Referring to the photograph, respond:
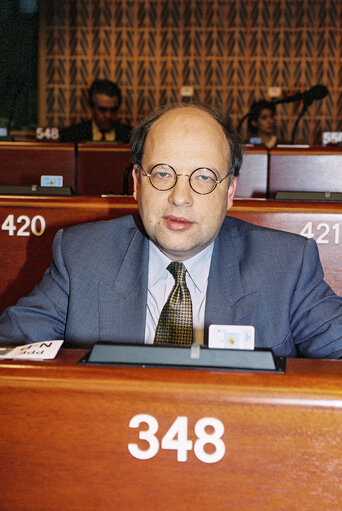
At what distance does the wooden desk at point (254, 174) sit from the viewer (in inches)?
111

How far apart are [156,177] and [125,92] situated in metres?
6.34

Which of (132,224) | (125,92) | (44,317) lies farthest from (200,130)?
(125,92)

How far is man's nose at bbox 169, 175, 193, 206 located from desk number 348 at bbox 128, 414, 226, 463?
30.4 inches

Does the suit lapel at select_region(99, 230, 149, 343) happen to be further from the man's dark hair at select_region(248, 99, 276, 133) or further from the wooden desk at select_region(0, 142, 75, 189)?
the man's dark hair at select_region(248, 99, 276, 133)

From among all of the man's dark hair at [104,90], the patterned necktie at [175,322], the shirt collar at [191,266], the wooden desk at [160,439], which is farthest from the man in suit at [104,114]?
the wooden desk at [160,439]

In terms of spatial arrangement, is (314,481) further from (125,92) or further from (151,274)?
(125,92)

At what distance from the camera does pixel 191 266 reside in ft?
4.63

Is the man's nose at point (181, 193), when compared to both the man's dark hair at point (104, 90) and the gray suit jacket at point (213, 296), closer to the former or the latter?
the gray suit jacket at point (213, 296)

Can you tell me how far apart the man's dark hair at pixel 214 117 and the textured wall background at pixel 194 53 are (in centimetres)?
601

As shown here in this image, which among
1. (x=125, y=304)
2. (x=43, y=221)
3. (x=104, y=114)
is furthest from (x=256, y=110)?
(x=104, y=114)

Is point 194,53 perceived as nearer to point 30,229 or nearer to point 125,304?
point 30,229

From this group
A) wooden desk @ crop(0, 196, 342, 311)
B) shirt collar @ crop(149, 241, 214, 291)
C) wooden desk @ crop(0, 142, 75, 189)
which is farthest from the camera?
wooden desk @ crop(0, 142, 75, 189)

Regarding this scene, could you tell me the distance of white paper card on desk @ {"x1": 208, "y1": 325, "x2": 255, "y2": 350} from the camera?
76cm

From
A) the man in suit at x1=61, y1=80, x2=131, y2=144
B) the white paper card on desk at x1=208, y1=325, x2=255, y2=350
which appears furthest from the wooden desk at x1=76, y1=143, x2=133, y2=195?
the white paper card on desk at x1=208, y1=325, x2=255, y2=350
